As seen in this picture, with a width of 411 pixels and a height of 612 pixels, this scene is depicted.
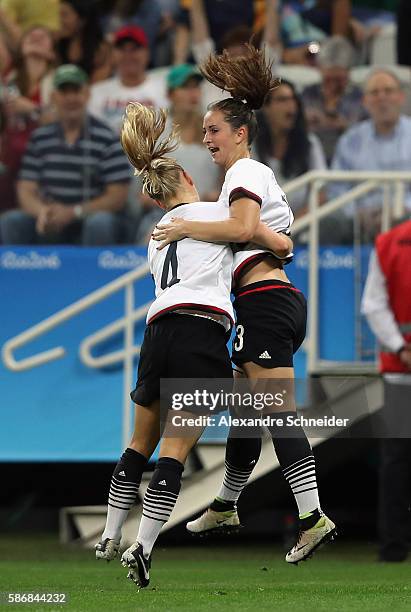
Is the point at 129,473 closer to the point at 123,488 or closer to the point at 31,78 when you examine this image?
the point at 123,488

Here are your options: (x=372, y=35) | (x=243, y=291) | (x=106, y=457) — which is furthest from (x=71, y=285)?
(x=243, y=291)

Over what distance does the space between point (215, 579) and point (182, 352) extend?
1899 millimetres

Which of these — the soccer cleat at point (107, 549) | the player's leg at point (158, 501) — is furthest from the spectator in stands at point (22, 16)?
the soccer cleat at point (107, 549)

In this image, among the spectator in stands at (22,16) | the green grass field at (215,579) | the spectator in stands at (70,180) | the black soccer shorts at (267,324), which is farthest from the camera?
the spectator in stands at (22,16)

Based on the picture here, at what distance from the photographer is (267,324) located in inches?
241

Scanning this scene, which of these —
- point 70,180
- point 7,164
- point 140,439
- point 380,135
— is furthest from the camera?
point 7,164

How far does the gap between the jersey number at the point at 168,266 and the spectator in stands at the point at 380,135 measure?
4.81 metres

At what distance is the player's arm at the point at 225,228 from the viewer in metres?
5.93

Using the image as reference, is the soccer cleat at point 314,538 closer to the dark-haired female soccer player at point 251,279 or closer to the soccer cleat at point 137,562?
the dark-haired female soccer player at point 251,279

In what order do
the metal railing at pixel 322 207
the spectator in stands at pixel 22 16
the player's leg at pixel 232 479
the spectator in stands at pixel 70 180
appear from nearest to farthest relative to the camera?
1. the player's leg at pixel 232 479
2. the metal railing at pixel 322 207
3. the spectator in stands at pixel 70 180
4. the spectator in stands at pixel 22 16

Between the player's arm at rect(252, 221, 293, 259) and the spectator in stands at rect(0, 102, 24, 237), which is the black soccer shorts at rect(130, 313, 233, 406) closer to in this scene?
the player's arm at rect(252, 221, 293, 259)

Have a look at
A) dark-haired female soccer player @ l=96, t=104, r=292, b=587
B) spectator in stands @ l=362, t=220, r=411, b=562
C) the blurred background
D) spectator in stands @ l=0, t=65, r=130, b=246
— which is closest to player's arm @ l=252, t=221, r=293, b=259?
dark-haired female soccer player @ l=96, t=104, r=292, b=587

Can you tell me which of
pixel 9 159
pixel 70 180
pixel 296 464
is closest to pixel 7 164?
pixel 9 159

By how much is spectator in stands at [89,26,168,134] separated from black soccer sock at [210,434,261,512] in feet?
17.0
